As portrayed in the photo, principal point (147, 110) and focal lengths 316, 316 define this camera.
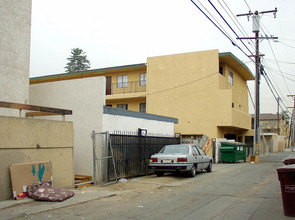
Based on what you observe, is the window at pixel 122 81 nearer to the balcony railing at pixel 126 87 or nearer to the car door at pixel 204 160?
the balcony railing at pixel 126 87

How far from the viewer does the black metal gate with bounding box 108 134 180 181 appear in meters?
13.3

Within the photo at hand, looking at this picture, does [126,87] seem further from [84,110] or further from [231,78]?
[84,110]

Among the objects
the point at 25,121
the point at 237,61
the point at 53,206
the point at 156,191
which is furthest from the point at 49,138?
the point at 237,61

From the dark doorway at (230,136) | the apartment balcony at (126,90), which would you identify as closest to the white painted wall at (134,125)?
the apartment balcony at (126,90)

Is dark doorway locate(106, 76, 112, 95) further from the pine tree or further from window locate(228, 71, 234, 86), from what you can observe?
the pine tree

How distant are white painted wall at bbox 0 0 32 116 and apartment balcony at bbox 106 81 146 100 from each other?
1796 cm

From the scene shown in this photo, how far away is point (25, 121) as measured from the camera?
385 inches

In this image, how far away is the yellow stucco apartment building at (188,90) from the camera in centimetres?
2759

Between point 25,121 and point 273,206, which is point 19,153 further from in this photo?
point 273,206

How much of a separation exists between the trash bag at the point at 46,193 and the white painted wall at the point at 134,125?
12.9ft

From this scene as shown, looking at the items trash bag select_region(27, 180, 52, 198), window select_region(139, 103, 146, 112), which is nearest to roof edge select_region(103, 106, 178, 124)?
trash bag select_region(27, 180, 52, 198)

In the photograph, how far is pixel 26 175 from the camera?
9.45m

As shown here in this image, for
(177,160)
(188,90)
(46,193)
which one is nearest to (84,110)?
(177,160)

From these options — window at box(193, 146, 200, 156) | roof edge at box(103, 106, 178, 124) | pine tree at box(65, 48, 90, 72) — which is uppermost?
pine tree at box(65, 48, 90, 72)
